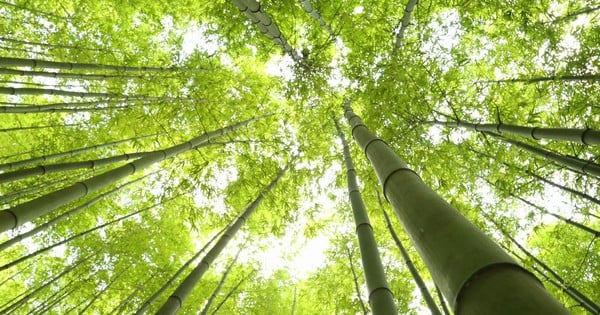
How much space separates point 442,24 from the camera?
470cm

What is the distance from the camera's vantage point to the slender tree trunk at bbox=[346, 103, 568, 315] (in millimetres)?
653

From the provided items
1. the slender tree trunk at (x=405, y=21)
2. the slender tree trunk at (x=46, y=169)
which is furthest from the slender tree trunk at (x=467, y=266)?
the slender tree trunk at (x=405, y=21)

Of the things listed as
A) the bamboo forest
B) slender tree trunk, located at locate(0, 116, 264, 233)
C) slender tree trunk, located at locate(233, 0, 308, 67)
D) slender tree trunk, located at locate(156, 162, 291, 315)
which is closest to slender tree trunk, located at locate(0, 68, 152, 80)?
the bamboo forest

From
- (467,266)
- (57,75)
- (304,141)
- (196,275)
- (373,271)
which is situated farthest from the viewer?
(304,141)

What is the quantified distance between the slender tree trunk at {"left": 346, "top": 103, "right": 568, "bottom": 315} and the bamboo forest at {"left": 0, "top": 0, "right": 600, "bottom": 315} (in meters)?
0.45

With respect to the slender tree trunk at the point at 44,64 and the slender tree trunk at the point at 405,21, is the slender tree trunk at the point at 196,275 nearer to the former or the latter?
the slender tree trunk at the point at 44,64

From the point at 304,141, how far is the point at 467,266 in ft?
14.1

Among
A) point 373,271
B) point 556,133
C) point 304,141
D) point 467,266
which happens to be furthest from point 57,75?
point 556,133

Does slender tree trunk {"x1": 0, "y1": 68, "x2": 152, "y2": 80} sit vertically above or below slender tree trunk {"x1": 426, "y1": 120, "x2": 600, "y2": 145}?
above

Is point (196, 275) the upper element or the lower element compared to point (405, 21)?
lower

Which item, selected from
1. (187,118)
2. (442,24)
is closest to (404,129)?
(442,24)

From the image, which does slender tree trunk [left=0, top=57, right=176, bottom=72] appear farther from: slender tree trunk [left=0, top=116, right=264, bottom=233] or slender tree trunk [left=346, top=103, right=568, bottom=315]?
slender tree trunk [left=346, top=103, right=568, bottom=315]

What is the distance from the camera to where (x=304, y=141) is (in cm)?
501

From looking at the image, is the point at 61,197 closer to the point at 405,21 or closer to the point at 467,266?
the point at 467,266
